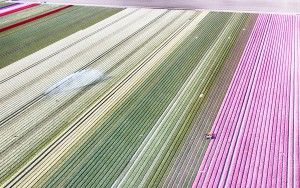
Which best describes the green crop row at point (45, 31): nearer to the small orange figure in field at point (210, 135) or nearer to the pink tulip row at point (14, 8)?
the pink tulip row at point (14, 8)

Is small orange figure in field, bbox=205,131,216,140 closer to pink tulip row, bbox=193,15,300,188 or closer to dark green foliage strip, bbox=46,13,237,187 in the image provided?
pink tulip row, bbox=193,15,300,188

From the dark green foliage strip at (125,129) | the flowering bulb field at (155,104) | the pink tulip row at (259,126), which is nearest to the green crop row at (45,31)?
the flowering bulb field at (155,104)

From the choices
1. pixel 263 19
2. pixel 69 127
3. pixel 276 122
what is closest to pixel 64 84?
pixel 69 127

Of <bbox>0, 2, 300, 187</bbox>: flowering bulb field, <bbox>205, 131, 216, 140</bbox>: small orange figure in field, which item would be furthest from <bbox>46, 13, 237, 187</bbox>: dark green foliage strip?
<bbox>205, 131, 216, 140</bbox>: small orange figure in field

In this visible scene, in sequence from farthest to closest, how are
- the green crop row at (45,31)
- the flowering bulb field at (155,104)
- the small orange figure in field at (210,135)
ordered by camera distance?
the green crop row at (45,31) < the small orange figure in field at (210,135) < the flowering bulb field at (155,104)

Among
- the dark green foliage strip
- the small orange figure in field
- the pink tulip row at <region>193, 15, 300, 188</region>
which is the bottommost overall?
the pink tulip row at <region>193, 15, 300, 188</region>

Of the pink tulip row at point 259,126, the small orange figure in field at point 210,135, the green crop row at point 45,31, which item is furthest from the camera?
the green crop row at point 45,31
